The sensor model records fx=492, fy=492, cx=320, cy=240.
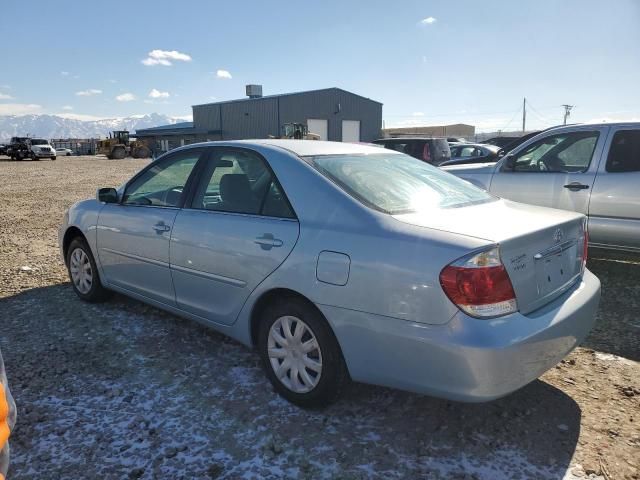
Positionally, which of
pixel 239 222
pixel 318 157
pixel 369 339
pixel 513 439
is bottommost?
pixel 513 439

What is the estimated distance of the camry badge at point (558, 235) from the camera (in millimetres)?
2670

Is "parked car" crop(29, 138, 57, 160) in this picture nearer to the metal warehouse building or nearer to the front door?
the metal warehouse building

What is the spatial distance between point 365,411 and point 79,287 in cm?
322

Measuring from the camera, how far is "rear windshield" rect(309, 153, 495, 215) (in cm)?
279

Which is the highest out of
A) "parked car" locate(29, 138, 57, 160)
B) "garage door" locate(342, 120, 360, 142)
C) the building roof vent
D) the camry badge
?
the building roof vent

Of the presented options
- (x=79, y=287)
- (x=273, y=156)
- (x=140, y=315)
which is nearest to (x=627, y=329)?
(x=273, y=156)

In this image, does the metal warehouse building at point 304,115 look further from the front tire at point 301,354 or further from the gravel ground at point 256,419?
the front tire at point 301,354

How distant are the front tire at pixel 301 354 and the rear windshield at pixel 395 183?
73 centimetres

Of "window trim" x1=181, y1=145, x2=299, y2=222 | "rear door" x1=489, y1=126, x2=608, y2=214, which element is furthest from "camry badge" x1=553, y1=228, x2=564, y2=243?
"rear door" x1=489, y1=126, x2=608, y2=214

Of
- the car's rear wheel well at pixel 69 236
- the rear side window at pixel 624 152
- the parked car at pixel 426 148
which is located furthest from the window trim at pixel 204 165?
the parked car at pixel 426 148

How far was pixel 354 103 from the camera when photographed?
44.3m

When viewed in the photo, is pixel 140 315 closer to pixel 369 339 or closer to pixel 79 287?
pixel 79 287

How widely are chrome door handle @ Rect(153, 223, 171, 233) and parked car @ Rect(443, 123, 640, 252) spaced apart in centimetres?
404

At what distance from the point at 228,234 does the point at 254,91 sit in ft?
163
